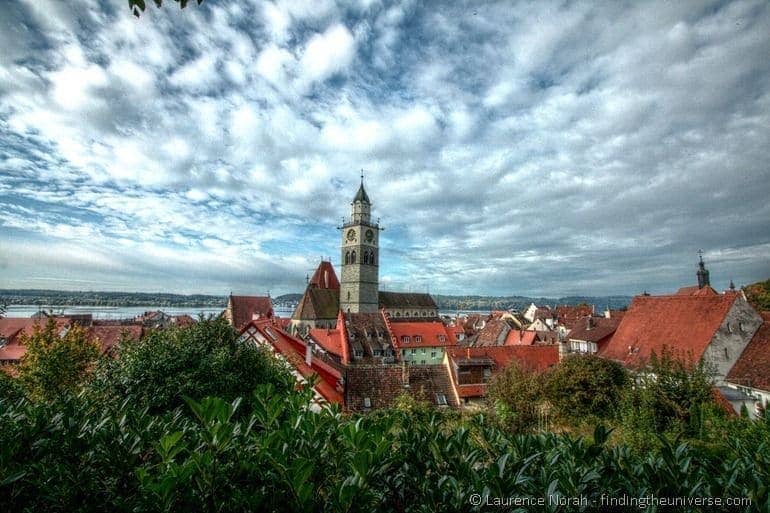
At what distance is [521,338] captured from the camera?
137 ft

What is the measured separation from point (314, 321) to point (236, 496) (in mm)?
62634

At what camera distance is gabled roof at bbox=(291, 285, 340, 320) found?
63.4 m

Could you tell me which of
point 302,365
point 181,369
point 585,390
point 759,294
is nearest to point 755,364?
point 585,390

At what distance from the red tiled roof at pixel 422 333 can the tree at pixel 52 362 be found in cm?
3105

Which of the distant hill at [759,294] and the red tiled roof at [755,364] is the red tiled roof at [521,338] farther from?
the distant hill at [759,294]

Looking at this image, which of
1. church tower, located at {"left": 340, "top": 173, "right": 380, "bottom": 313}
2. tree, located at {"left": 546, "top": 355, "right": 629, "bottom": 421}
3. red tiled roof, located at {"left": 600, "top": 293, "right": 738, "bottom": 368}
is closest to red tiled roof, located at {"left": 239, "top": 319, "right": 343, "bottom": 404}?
tree, located at {"left": 546, "top": 355, "right": 629, "bottom": 421}

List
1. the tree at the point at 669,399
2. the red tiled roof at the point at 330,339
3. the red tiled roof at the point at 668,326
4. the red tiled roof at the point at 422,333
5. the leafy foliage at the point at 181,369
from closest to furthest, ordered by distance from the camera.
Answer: the leafy foliage at the point at 181,369 → the tree at the point at 669,399 → the red tiled roof at the point at 668,326 → the red tiled roof at the point at 330,339 → the red tiled roof at the point at 422,333

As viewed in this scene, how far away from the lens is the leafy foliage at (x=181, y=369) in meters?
8.73

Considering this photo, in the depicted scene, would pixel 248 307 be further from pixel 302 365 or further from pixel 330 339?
pixel 302 365

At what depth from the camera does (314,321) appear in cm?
6306

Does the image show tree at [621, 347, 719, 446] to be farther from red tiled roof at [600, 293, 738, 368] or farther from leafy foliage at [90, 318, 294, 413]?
leafy foliage at [90, 318, 294, 413]

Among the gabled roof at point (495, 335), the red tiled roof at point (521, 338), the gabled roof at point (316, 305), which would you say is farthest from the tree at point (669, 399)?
the gabled roof at point (316, 305)

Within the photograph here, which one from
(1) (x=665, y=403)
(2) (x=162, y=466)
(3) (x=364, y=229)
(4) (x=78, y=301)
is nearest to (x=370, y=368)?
(1) (x=665, y=403)

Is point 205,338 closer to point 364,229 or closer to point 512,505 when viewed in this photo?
point 512,505
